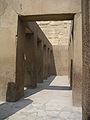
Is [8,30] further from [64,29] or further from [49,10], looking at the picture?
[64,29]

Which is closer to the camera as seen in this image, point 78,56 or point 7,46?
point 78,56

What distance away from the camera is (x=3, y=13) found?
653 cm

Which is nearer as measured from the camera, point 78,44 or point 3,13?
point 78,44

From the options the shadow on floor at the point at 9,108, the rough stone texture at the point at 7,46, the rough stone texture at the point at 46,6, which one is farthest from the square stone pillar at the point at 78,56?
the rough stone texture at the point at 7,46

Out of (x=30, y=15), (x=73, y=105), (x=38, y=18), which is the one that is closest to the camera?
(x=73, y=105)

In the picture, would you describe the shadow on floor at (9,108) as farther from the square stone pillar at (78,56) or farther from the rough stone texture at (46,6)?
the rough stone texture at (46,6)

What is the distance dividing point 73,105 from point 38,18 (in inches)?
120

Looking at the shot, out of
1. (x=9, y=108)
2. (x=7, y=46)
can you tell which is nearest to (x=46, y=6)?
(x=7, y=46)

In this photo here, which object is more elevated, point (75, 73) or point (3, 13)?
point (3, 13)

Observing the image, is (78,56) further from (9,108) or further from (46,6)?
(9,108)

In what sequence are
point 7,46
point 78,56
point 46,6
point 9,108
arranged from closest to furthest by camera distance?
point 9,108, point 78,56, point 46,6, point 7,46

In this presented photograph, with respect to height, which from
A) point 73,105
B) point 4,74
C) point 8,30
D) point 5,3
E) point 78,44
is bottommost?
point 73,105

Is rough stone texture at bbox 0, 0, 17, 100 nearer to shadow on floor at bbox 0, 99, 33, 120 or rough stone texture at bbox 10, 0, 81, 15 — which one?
rough stone texture at bbox 10, 0, 81, 15

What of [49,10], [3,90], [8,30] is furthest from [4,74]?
[49,10]
